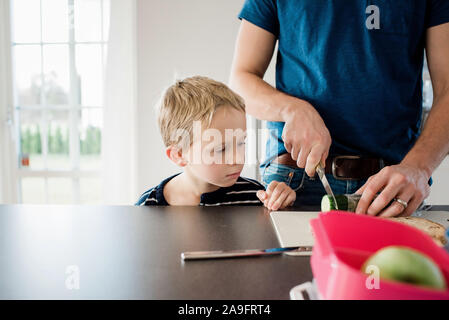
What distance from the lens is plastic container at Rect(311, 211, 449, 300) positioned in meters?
0.31

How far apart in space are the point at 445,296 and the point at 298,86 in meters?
0.99

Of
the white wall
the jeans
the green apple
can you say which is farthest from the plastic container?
the white wall

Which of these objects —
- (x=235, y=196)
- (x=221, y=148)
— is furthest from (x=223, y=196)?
(x=221, y=148)

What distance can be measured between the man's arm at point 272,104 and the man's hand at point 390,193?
15 centimetres

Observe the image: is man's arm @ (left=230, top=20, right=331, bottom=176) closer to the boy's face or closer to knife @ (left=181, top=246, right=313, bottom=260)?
the boy's face

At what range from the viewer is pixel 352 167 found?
1104mm

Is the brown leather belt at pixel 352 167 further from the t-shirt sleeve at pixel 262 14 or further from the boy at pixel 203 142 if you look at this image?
→ the t-shirt sleeve at pixel 262 14

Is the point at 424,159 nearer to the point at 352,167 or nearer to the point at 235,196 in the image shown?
the point at 352,167

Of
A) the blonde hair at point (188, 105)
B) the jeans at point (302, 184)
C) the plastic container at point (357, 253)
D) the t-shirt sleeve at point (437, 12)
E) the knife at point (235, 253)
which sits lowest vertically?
the jeans at point (302, 184)

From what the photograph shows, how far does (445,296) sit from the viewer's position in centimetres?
29

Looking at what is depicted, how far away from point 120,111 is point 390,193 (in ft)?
7.00

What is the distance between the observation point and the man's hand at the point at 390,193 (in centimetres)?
79

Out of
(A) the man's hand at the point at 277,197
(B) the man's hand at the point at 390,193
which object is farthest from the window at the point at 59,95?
(B) the man's hand at the point at 390,193
